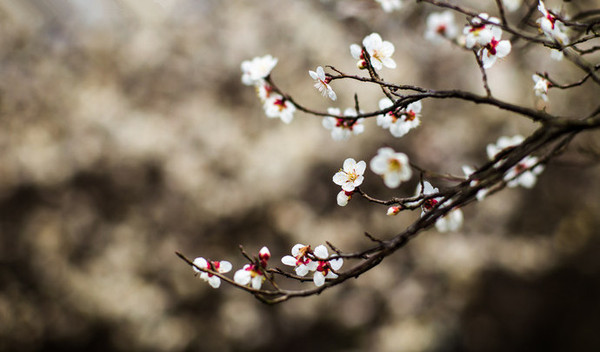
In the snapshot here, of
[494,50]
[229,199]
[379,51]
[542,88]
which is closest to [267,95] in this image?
[379,51]

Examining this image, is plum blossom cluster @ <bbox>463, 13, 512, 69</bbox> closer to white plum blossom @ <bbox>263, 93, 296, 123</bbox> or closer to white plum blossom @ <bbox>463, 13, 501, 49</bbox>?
white plum blossom @ <bbox>463, 13, 501, 49</bbox>

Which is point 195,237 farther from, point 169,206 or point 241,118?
point 241,118

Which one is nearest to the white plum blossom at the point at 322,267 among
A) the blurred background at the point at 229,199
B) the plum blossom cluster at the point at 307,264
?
the plum blossom cluster at the point at 307,264

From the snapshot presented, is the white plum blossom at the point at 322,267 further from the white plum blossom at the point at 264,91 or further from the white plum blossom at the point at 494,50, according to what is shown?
the white plum blossom at the point at 494,50

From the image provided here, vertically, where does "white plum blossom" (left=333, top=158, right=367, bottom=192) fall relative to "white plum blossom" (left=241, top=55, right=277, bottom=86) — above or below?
below

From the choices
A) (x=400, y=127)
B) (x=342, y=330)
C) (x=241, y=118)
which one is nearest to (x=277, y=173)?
(x=241, y=118)

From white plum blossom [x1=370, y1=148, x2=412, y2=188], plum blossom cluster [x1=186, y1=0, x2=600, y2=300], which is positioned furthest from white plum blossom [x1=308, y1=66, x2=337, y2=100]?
white plum blossom [x1=370, y1=148, x2=412, y2=188]
